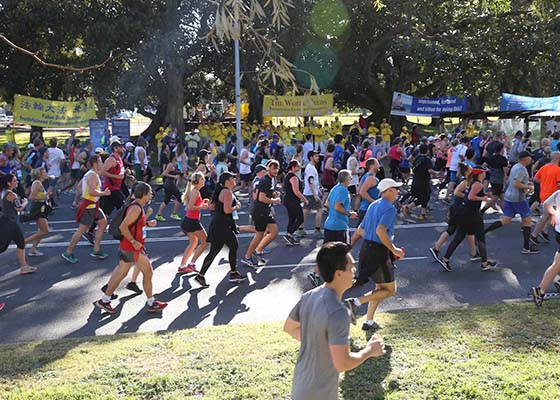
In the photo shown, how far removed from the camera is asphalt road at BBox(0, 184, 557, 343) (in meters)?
7.53

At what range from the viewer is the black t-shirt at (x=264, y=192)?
9922 mm

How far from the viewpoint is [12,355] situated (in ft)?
20.3

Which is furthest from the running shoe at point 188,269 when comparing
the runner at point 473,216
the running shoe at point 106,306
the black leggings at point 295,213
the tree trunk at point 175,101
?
the tree trunk at point 175,101

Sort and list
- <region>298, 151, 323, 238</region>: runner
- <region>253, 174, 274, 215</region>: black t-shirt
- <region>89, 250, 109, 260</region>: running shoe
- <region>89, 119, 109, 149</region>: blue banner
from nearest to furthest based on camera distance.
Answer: <region>253, 174, 274, 215</region>: black t-shirt
<region>89, 250, 109, 260</region>: running shoe
<region>298, 151, 323, 238</region>: runner
<region>89, 119, 109, 149</region>: blue banner

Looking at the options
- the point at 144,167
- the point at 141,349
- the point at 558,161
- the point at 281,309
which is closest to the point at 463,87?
the point at 144,167

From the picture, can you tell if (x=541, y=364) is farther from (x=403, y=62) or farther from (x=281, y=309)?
(x=403, y=62)

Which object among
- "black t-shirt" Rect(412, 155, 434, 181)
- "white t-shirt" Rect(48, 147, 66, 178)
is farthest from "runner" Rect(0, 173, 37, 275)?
"black t-shirt" Rect(412, 155, 434, 181)

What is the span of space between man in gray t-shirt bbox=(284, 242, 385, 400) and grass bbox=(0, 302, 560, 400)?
1.73m

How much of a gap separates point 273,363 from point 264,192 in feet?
14.5

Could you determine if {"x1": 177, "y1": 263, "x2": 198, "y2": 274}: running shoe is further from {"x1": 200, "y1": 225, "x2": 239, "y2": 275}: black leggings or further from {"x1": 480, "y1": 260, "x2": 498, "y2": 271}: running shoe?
{"x1": 480, "y1": 260, "x2": 498, "y2": 271}: running shoe

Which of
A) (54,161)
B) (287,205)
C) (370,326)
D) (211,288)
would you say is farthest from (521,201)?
(54,161)

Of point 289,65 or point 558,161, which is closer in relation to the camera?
point 289,65

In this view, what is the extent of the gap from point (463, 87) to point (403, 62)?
352 centimetres

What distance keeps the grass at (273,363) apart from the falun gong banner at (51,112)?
708 inches
